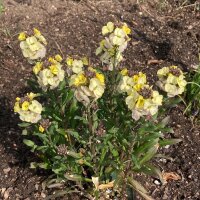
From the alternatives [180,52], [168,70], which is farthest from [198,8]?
[168,70]

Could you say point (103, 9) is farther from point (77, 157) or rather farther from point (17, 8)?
point (77, 157)

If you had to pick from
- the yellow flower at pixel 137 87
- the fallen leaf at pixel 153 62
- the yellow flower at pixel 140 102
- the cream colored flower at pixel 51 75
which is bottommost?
the fallen leaf at pixel 153 62

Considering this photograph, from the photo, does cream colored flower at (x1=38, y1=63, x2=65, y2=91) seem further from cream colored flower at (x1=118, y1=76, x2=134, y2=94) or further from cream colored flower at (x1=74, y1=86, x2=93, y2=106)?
cream colored flower at (x1=118, y1=76, x2=134, y2=94)

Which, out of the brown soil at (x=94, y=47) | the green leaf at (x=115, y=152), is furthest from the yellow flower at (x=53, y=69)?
the brown soil at (x=94, y=47)

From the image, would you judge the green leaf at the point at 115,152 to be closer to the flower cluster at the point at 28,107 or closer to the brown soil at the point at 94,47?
the brown soil at the point at 94,47

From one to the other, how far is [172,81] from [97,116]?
613mm

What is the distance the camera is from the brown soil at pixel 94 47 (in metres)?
3.22

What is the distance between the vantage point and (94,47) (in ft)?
13.9

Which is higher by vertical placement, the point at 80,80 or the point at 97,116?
the point at 80,80

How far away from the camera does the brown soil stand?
10.6 ft

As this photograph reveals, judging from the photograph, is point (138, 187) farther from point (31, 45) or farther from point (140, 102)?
point (31, 45)

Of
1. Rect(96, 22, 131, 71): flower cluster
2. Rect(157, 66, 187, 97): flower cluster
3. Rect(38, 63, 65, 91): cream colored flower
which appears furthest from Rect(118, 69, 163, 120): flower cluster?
Rect(38, 63, 65, 91): cream colored flower

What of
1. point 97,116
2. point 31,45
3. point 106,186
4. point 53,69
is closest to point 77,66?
point 53,69

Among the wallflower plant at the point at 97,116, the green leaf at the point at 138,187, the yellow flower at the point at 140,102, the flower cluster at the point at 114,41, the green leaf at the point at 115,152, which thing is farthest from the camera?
the green leaf at the point at 138,187
